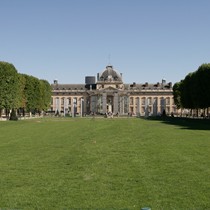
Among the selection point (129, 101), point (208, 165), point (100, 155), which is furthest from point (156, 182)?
point (129, 101)

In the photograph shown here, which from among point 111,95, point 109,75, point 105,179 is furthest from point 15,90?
point 109,75

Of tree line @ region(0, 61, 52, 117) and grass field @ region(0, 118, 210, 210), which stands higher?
tree line @ region(0, 61, 52, 117)

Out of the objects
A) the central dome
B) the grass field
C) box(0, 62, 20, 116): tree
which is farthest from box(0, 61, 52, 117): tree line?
the central dome

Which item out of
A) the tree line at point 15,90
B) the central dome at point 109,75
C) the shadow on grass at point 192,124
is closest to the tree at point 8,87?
the tree line at point 15,90

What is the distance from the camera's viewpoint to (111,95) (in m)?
148

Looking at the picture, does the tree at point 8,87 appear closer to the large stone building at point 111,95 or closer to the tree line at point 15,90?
the tree line at point 15,90

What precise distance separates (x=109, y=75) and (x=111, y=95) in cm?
651

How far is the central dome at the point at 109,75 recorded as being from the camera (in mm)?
148163

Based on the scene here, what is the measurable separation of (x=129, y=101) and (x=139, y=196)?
469 feet

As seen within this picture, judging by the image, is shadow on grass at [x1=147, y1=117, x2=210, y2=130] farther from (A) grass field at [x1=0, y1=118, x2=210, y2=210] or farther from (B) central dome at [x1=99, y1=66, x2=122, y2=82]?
(B) central dome at [x1=99, y1=66, x2=122, y2=82]

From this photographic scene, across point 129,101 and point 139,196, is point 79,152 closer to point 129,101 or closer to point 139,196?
point 139,196

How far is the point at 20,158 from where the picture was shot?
16031 mm

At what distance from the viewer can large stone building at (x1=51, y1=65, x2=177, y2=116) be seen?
147500 mm

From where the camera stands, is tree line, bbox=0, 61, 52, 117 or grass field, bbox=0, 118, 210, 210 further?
tree line, bbox=0, 61, 52, 117
